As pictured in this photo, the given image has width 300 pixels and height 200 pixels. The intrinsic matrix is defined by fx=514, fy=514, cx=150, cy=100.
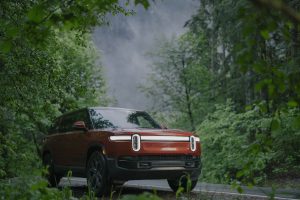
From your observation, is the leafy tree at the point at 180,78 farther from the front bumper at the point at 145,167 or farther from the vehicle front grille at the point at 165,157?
the front bumper at the point at 145,167

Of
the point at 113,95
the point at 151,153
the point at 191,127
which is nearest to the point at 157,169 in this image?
the point at 151,153

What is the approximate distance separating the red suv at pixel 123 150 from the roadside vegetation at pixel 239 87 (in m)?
1.68

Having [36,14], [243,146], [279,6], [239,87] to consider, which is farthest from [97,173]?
[239,87]

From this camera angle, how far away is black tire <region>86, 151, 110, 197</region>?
946cm

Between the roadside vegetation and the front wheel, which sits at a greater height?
the roadside vegetation

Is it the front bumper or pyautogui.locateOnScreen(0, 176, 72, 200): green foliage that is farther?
the front bumper

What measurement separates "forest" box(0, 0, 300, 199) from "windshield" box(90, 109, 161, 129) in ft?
5.77

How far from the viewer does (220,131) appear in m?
21.9

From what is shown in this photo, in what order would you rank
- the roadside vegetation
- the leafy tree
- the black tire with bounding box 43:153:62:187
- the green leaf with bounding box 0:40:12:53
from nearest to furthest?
the roadside vegetation → the green leaf with bounding box 0:40:12:53 → the black tire with bounding box 43:153:62:187 → the leafy tree

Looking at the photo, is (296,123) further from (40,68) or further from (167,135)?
(40,68)

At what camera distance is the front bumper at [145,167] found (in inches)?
368

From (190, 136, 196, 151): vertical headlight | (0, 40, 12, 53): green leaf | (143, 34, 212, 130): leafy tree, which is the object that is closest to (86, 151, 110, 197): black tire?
(190, 136, 196, 151): vertical headlight

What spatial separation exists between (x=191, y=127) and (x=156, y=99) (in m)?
3.73

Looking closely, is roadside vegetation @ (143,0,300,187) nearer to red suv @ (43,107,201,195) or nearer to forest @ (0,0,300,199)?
forest @ (0,0,300,199)
